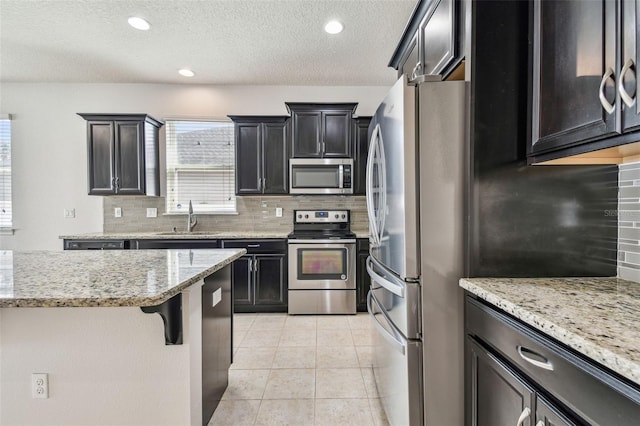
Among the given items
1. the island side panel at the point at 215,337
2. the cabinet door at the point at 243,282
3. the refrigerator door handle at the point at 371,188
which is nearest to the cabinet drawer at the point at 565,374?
the refrigerator door handle at the point at 371,188

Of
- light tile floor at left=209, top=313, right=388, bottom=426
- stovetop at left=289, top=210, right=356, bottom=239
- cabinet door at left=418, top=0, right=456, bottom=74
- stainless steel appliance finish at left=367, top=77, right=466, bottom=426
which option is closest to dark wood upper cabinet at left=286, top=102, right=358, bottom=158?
stovetop at left=289, top=210, right=356, bottom=239

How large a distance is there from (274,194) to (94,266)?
7.38ft

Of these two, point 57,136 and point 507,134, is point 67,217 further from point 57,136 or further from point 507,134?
point 507,134

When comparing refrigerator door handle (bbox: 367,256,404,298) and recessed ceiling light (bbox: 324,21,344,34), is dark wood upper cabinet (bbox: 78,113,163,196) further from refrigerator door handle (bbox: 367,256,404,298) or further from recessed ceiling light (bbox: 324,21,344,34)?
refrigerator door handle (bbox: 367,256,404,298)

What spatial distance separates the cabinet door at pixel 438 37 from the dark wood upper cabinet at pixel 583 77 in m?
0.33

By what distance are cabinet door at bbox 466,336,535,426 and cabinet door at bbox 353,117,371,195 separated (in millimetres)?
2445

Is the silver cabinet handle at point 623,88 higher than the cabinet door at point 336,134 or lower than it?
lower

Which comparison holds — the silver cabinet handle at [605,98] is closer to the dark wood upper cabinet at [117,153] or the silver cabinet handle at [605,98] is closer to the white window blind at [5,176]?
the dark wood upper cabinet at [117,153]

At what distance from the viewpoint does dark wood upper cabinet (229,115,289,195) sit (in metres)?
3.44

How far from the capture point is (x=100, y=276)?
1.17 m

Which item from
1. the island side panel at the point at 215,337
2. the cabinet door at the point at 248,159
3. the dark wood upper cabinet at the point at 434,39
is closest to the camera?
the dark wood upper cabinet at the point at 434,39

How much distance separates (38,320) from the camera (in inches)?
48.5

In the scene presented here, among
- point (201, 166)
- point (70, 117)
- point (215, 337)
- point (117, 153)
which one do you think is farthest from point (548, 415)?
point (70, 117)

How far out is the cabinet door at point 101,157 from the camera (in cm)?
335
